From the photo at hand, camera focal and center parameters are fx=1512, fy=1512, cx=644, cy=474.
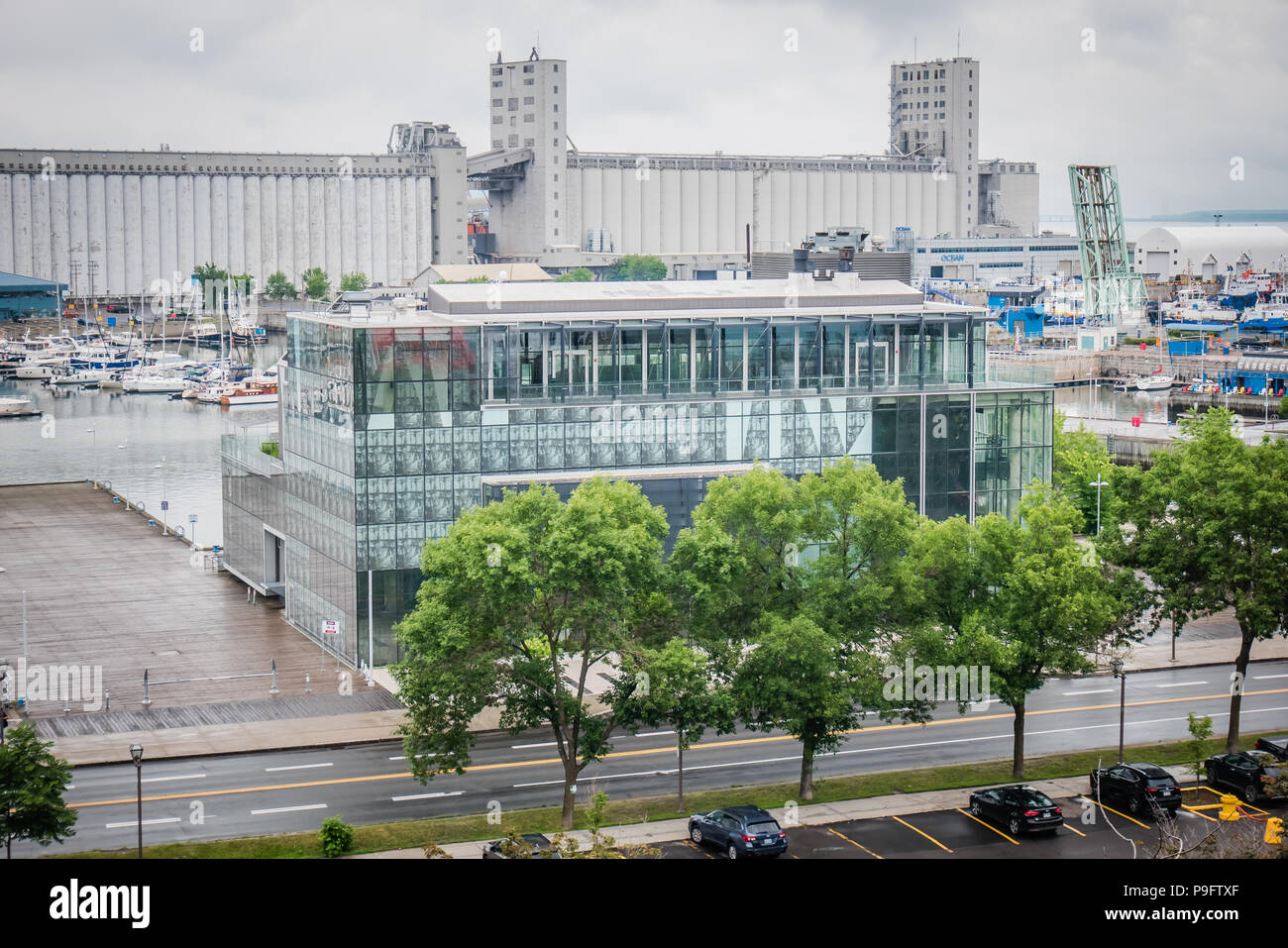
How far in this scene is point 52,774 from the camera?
26812 millimetres

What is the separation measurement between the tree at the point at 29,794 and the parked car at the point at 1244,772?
24.0m

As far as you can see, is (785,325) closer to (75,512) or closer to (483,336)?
(483,336)

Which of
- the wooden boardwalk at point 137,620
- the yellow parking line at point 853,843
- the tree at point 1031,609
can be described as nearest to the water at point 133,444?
the wooden boardwalk at point 137,620

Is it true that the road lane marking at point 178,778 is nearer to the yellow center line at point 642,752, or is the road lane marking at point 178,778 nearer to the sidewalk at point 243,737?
the yellow center line at point 642,752

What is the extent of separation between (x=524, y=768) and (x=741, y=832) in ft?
29.3

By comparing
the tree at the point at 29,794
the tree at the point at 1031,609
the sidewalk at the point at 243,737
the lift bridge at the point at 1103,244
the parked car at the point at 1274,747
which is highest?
the lift bridge at the point at 1103,244

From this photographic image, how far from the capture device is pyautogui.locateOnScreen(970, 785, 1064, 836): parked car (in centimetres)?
3112

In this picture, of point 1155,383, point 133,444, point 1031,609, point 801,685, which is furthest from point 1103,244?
point 801,685

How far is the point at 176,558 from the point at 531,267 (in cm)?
12839

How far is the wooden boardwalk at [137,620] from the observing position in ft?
145

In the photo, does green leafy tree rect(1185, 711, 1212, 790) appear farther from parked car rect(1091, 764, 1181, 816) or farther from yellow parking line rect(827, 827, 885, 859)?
yellow parking line rect(827, 827, 885, 859)

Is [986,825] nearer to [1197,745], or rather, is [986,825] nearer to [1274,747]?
[1274,747]

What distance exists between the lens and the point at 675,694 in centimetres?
3269
